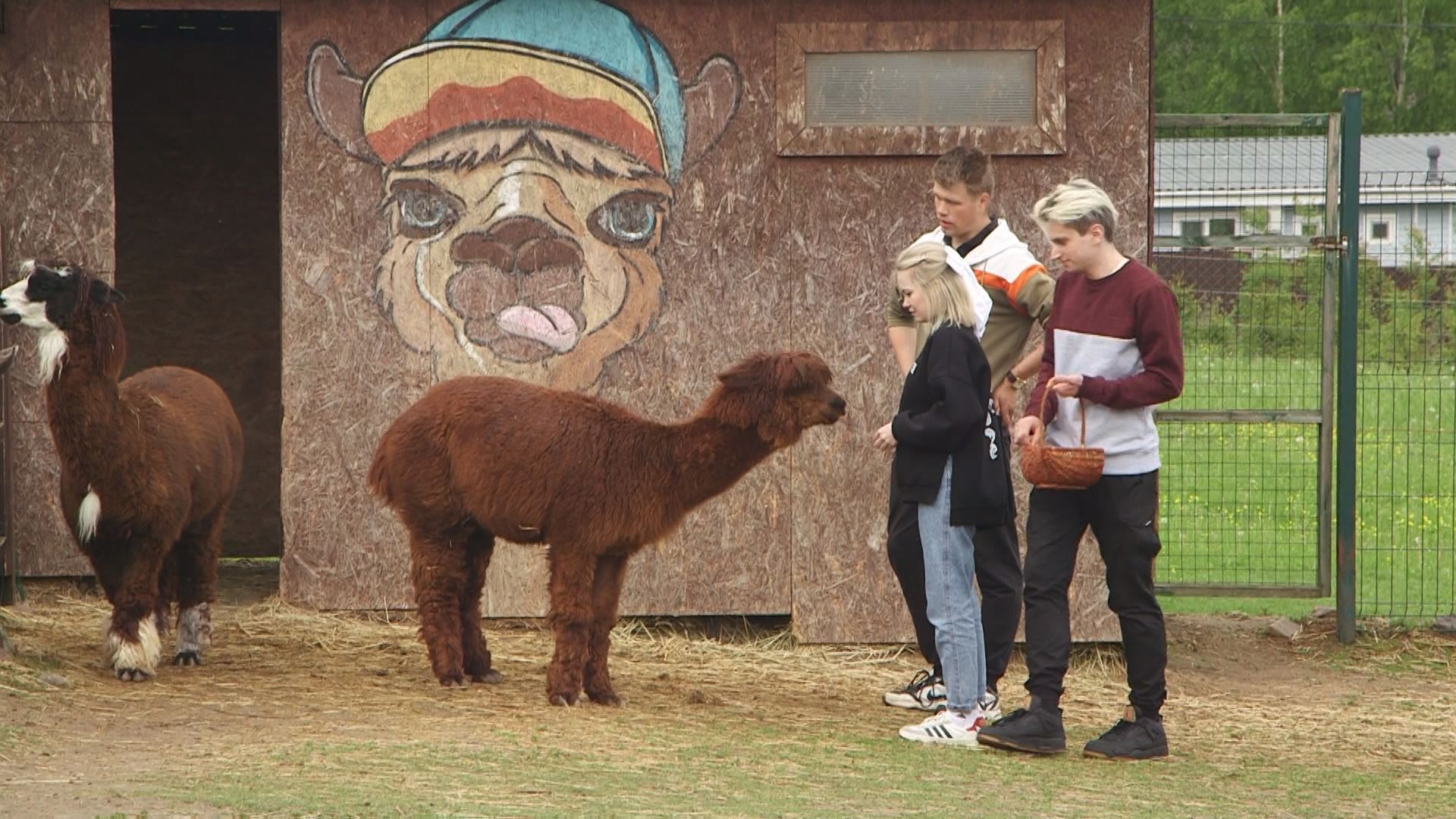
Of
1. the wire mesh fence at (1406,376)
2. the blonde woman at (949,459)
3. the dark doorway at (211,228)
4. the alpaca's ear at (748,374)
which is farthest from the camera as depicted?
the dark doorway at (211,228)

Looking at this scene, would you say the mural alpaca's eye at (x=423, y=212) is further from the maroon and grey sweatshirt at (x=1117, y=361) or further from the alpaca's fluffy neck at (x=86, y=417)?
the maroon and grey sweatshirt at (x=1117, y=361)

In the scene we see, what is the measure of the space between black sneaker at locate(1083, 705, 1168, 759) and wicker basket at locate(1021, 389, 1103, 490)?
911 mm

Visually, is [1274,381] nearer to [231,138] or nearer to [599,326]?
[599,326]

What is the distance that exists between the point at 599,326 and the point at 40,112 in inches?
118

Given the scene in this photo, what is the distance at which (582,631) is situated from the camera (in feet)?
22.1

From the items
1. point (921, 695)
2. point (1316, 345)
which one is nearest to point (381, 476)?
point (921, 695)

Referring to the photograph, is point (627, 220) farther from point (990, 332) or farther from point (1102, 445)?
point (1102, 445)

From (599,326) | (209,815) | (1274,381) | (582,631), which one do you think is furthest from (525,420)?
(1274,381)

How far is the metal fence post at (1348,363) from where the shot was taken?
356 inches

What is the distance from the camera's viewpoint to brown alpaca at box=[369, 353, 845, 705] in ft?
21.6

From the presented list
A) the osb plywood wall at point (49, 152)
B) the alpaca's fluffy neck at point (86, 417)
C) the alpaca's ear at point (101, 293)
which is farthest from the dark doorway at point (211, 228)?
the alpaca's ear at point (101, 293)

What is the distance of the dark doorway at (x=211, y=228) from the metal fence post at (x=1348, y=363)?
677 cm

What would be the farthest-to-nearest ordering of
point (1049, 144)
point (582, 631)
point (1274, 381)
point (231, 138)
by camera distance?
point (231, 138) → point (1274, 381) → point (1049, 144) → point (582, 631)

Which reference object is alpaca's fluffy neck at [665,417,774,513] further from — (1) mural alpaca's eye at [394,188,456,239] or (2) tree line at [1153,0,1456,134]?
(2) tree line at [1153,0,1456,134]
